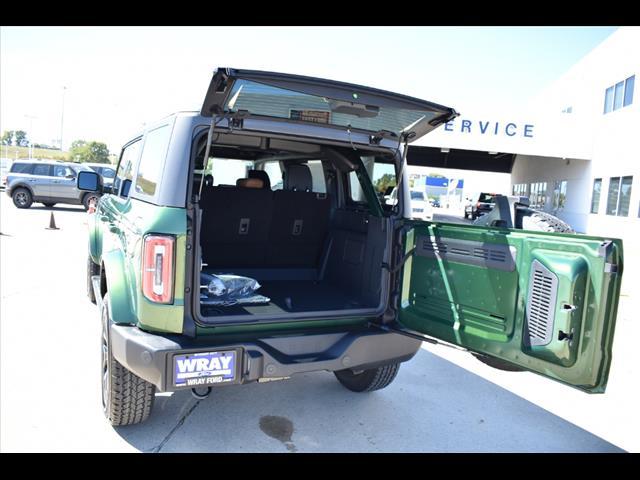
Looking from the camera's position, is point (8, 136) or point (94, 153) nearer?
point (94, 153)

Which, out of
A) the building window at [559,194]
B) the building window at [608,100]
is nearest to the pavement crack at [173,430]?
the building window at [608,100]

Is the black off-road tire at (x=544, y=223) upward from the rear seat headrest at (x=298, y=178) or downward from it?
downward

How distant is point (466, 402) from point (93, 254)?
151 inches

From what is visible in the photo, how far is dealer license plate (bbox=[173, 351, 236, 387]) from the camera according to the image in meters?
2.51

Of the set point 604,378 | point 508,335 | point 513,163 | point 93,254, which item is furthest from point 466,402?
point 513,163

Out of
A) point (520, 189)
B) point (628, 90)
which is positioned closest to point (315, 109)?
point (628, 90)

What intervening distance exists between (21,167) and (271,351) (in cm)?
1785

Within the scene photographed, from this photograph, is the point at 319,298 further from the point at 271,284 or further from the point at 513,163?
the point at 513,163

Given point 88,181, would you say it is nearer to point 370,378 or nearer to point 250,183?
point 250,183

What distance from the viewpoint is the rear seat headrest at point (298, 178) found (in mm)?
4818

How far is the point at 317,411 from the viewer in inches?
141

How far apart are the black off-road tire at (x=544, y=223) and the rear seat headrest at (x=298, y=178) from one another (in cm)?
216

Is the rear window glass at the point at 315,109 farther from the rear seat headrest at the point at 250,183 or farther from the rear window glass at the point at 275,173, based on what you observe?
the rear window glass at the point at 275,173

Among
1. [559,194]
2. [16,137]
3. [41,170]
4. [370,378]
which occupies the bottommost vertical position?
[370,378]
